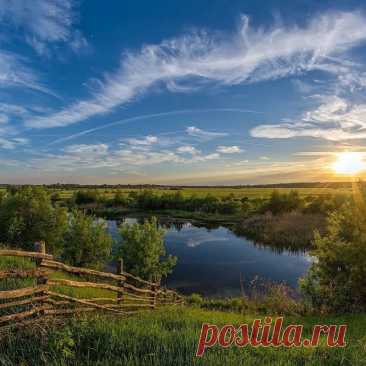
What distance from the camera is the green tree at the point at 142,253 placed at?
22.4 m

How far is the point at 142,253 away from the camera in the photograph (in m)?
22.5

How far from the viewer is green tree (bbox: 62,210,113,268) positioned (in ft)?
79.9

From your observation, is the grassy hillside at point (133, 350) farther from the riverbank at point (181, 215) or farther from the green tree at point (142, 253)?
the riverbank at point (181, 215)

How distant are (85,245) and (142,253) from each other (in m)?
5.40

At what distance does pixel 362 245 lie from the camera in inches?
473

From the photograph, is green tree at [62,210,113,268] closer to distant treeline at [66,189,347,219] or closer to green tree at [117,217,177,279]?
green tree at [117,217,177,279]

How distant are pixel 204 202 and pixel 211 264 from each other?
4989cm

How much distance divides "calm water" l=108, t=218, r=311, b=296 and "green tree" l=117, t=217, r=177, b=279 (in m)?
5.68

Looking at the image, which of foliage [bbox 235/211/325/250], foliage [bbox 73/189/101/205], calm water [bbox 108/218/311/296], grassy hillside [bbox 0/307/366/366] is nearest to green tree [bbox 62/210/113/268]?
calm water [bbox 108/218/311/296]

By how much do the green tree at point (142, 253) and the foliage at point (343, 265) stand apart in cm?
1161

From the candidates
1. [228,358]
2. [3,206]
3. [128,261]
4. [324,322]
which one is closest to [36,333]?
[228,358]

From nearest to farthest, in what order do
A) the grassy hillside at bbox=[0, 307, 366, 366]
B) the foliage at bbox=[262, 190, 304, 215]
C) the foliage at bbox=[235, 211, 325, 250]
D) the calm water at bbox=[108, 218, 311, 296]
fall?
1. the grassy hillside at bbox=[0, 307, 366, 366]
2. the calm water at bbox=[108, 218, 311, 296]
3. the foliage at bbox=[235, 211, 325, 250]
4. the foliage at bbox=[262, 190, 304, 215]

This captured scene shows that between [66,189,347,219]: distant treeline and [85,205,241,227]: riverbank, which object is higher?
[66,189,347,219]: distant treeline

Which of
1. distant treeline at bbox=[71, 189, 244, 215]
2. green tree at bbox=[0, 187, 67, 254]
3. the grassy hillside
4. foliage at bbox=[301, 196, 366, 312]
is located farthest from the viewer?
distant treeline at bbox=[71, 189, 244, 215]
